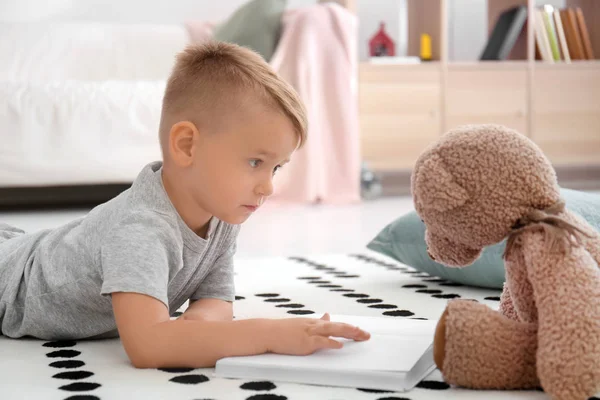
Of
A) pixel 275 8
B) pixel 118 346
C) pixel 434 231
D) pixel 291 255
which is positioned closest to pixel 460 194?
pixel 434 231

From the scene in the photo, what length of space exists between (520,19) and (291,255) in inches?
84.2

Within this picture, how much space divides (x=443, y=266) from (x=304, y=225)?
1.11 metres

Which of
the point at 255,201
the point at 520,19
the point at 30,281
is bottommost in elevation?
the point at 30,281

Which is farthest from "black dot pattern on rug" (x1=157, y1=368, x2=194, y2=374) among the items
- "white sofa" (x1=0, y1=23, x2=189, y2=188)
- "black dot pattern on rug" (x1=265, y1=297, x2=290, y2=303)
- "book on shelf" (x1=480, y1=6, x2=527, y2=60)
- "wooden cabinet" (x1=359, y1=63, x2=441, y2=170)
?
"book on shelf" (x1=480, y1=6, x2=527, y2=60)

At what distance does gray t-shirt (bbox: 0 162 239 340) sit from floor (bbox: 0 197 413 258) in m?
0.83

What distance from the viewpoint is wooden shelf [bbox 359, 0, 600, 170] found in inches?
131

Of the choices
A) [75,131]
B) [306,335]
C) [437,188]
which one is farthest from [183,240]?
[75,131]

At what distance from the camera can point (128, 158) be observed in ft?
9.08

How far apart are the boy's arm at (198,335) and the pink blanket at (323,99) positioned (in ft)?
7.06

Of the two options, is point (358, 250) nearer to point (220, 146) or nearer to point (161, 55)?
point (220, 146)

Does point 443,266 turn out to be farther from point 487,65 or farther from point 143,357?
point 487,65

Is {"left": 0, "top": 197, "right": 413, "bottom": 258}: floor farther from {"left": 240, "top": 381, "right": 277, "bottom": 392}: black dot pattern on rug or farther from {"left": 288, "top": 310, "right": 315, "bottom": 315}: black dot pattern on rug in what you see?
{"left": 240, "top": 381, "right": 277, "bottom": 392}: black dot pattern on rug

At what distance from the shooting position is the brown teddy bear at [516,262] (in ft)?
2.28

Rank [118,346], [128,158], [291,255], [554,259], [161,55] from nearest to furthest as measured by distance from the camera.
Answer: [554,259] < [118,346] < [291,255] < [128,158] < [161,55]
